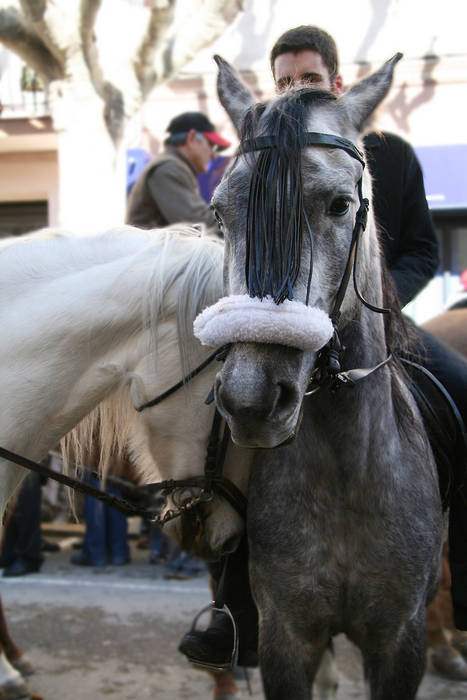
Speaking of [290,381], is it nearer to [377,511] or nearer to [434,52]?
[377,511]

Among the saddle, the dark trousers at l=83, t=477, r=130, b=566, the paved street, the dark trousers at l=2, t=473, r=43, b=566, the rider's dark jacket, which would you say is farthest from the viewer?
the dark trousers at l=83, t=477, r=130, b=566

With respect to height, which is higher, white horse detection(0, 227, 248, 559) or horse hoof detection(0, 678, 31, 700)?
white horse detection(0, 227, 248, 559)

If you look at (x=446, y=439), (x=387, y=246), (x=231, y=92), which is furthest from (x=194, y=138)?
(x=446, y=439)

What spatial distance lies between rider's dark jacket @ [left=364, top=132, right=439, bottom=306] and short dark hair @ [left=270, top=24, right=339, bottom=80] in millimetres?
341

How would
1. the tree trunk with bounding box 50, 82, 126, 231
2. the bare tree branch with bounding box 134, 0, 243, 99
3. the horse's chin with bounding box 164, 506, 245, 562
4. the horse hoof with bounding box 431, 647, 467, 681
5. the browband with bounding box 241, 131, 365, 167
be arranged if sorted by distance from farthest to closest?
the bare tree branch with bounding box 134, 0, 243, 99 → the tree trunk with bounding box 50, 82, 126, 231 → the horse hoof with bounding box 431, 647, 467, 681 → the horse's chin with bounding box 164, 506, 245, 562 → the browband with bounding box 241, 131, 365, 167

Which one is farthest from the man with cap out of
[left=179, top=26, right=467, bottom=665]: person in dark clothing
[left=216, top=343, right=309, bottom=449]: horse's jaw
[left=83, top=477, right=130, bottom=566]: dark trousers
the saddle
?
[left=83, top=477, right=130, bottom=566]: dark trousers

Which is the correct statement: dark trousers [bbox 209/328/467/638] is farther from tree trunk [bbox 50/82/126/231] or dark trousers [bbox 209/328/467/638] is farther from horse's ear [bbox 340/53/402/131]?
tree trunk [bbox 50/82/126/231]

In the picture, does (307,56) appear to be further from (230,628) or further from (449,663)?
(449,663)

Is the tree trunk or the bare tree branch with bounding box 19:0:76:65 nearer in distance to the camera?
the bare tree branch with bounding box 19:0:76:65

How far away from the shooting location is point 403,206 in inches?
106

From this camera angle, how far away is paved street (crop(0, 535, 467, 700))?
3744mm

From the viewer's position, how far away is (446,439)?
2.35 meters

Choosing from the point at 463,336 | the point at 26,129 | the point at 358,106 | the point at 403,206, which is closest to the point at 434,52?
the point at 26,129

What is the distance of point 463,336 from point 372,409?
6.95ft
